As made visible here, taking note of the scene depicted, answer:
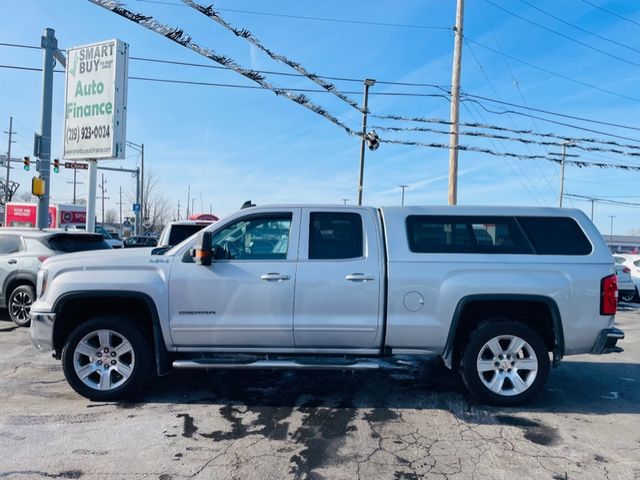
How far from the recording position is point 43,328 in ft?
15.5

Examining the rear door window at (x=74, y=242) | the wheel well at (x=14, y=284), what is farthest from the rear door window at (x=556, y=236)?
the wheel well at (x=14, y=284)

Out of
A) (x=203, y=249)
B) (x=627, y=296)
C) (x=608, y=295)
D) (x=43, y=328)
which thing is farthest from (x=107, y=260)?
(x=627, y=296)

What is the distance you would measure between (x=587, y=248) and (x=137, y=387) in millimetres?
4788

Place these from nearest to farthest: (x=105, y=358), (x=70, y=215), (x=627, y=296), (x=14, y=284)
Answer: (x=105, y=358)
(x=14, y=284)
(x=627, y=296)
(x=70, y=215)

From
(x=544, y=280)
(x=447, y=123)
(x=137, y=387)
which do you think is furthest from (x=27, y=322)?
(x=447, y=123)

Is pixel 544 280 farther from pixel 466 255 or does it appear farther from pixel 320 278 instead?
pixel 320 278

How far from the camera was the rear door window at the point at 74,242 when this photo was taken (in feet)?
27.8

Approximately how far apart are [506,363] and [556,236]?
55.2 inches

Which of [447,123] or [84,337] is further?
[447,123]

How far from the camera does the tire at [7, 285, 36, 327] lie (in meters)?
8.28

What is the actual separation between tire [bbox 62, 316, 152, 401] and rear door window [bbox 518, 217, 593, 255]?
4117 millimetres

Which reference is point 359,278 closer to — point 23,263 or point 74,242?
point 74,242

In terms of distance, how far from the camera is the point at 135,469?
3469 mm

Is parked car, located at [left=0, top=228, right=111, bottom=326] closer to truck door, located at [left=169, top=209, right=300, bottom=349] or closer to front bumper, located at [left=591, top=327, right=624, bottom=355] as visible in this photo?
truck door, located at [left=169, top=209, right=300, bottom=349]
